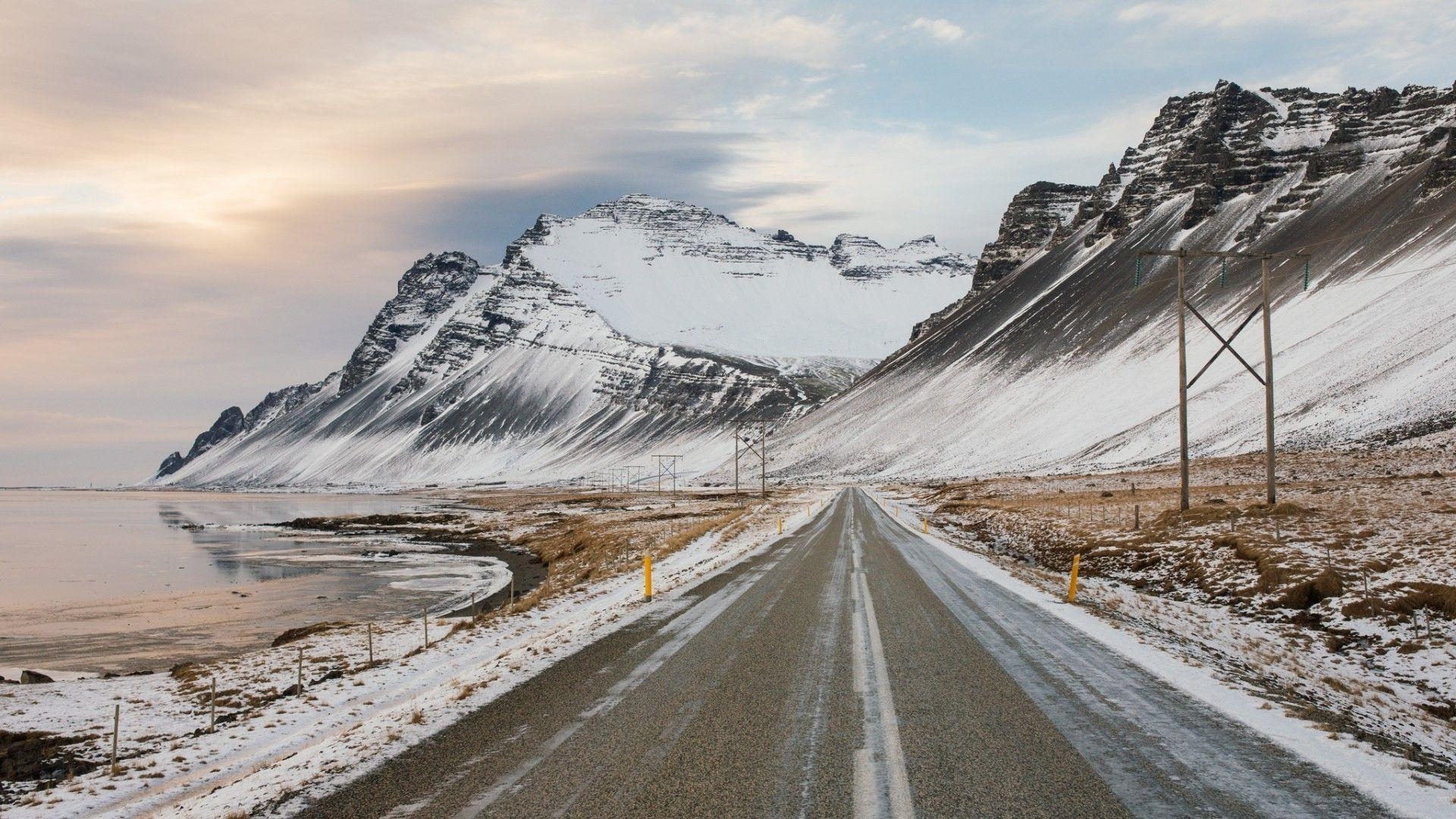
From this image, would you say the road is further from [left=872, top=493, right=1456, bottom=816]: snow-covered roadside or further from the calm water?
the calm water

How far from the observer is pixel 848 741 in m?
8.34

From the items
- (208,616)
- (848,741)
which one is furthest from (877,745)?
(208,616)

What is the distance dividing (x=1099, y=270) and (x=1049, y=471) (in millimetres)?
96171

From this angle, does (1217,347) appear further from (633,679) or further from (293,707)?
(293,707)

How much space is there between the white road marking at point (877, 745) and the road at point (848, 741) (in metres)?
0.02

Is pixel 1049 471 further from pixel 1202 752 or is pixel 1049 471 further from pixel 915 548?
pixel 1202 752

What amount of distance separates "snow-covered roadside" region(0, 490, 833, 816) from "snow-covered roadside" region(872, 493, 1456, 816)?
7805 mm

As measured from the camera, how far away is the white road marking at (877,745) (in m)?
6.75

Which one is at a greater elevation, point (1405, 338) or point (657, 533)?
point (1405, 338)

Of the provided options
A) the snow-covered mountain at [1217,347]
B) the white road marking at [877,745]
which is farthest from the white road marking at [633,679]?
the snow-covered mountain at [1217,347]

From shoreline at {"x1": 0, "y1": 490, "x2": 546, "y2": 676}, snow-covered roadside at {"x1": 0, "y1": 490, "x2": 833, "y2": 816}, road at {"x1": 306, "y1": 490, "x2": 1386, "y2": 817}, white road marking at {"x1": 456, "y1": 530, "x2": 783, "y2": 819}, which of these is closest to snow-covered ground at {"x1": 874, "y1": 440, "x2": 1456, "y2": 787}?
road at {"x1": 306, "y1": 490, "x2": 1386, "y2": 817}

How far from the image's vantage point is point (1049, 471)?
4139 inches

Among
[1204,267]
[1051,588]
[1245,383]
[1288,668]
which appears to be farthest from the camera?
[1204,267]

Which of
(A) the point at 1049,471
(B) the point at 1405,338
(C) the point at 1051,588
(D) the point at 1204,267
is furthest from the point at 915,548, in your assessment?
(D) the point at 1204,267
